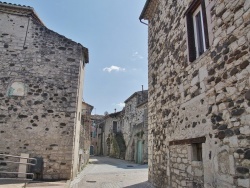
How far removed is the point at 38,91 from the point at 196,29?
239 inches

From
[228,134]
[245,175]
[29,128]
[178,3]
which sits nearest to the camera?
[245,175]

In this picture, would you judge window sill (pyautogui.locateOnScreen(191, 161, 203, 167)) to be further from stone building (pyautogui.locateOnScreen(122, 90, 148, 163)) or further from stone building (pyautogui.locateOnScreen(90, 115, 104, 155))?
stone building (pyautogui.locateOnScreen(90, 115, 104, 155))

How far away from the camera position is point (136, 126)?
19.5 metres

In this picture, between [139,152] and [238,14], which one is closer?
[238,14]

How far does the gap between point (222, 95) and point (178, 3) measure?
3.29m

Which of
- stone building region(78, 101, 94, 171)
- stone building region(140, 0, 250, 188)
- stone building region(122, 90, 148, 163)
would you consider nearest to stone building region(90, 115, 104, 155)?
stone building region(122, 90, 148, 163)

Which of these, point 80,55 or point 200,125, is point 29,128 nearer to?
point 80,55

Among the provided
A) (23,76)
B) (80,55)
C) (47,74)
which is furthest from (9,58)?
(80,55)

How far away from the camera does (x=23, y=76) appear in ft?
27.7

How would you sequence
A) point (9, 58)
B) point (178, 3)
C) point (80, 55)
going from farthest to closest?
point (80, 55)
point (9, 58)
point (178, 3)

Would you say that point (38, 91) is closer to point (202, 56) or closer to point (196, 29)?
point (196, 29)

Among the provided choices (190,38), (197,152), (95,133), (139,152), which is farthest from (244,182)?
(95,133)

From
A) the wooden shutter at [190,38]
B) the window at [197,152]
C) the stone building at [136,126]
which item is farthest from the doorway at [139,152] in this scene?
the wooden shutter at [190,38]

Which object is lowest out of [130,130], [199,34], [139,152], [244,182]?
[139,152]
